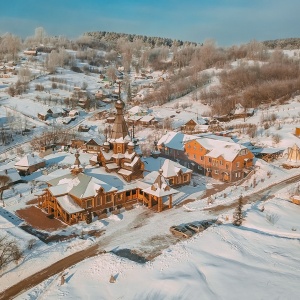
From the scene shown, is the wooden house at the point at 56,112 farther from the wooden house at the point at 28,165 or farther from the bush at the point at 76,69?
the bush at the point at 76,69

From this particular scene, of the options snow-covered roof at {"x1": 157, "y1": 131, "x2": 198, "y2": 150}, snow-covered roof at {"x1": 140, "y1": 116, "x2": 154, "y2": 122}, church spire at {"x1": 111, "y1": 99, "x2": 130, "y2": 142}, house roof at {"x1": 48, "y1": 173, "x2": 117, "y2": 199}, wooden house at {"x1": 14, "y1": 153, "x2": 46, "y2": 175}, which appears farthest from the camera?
snow-covered roof at {"x1": 140, "y1": 116, "x2": 154, "y2": 122}

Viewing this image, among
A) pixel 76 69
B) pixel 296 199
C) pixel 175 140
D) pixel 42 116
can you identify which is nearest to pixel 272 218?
pixel 296 199

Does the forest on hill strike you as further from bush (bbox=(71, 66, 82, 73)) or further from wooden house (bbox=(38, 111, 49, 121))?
wooden house (bbox=(38, 111, 49, 121))

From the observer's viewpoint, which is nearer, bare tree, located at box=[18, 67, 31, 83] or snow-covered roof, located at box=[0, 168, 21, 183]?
snow-covered roof, located at box=[0, 168, 21, 183]

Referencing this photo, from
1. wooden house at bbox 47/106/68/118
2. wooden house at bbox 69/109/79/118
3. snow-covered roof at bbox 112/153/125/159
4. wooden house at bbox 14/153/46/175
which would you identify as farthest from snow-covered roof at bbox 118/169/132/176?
wooden house at bbox 47/106/68/118

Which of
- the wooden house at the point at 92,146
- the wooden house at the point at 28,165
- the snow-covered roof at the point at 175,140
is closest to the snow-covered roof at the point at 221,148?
the snow-covered roof at the point at 175,140

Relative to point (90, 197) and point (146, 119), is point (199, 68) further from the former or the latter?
point (90, 197)
